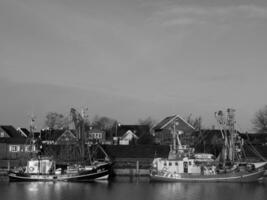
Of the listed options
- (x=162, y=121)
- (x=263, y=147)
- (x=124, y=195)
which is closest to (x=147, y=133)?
(x=162, y=121)

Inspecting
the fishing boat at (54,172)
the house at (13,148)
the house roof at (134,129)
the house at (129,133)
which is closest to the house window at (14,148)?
the house at (13,148)

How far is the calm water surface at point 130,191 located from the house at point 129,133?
60.4m

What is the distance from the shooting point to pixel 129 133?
135125mm

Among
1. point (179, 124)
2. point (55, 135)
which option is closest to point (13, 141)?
point (55, 135)

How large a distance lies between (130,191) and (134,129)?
82530 mm

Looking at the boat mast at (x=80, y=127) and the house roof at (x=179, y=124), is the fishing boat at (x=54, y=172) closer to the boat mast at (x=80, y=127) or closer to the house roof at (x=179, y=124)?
the boat mast at (x=80, y=127)

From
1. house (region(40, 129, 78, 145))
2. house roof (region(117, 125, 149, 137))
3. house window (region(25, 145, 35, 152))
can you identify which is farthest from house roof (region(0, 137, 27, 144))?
house roof (region(117, 125, 149, 137))

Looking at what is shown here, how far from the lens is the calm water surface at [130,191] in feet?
175

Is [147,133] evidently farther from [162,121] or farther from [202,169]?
[202,169]

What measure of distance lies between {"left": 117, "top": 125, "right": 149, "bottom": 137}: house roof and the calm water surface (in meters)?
65.7

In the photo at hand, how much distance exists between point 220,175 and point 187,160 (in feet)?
16.3

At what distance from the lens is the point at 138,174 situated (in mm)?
81625

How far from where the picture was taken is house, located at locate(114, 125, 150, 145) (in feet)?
432

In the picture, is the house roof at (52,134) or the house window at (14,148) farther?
the house roof at (52,134)
